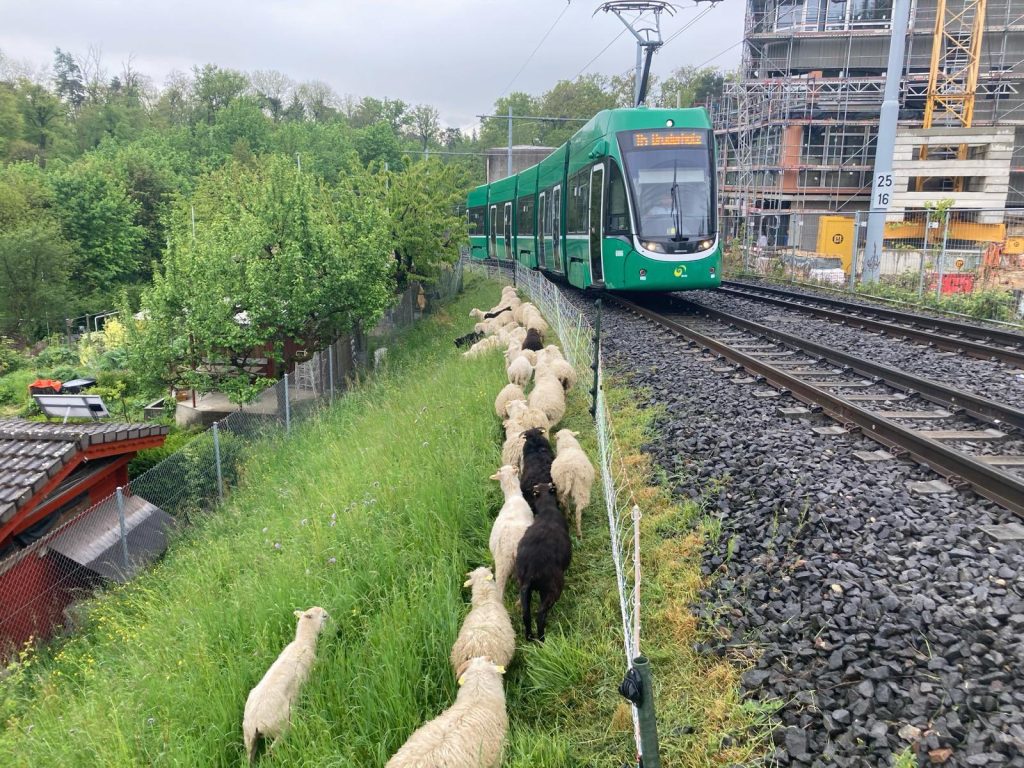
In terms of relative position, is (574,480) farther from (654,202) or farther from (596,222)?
(596,222)

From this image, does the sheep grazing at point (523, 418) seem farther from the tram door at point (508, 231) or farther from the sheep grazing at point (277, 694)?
the tram door at point (508, 231)

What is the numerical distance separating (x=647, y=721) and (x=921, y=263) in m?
18.3

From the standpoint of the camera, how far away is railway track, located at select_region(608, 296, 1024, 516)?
20.0ft

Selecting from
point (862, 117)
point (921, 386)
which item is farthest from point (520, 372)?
point (862, 117)

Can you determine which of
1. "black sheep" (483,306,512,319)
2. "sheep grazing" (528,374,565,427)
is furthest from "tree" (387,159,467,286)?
"sheep grazing" (528,374,565,427)

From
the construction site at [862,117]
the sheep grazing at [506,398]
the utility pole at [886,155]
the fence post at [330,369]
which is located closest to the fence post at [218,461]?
the fence post at [330,369]

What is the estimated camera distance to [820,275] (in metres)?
22.8

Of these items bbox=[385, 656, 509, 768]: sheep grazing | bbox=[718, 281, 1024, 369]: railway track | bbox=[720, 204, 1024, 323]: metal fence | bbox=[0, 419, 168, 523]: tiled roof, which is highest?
bbox=[720, 204, 1024, 323]: metal fence

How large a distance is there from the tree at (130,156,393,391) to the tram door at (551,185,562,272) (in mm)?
4816

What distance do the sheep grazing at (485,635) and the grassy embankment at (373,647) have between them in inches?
6.2

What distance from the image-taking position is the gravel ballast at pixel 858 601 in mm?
3277

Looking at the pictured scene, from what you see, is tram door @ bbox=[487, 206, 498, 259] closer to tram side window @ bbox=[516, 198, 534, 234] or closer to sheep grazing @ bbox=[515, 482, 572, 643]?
tram side window @ bbox=[516, 198, 534, 234]

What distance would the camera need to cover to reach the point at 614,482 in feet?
22.1

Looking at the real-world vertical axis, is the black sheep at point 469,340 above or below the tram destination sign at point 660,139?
below
